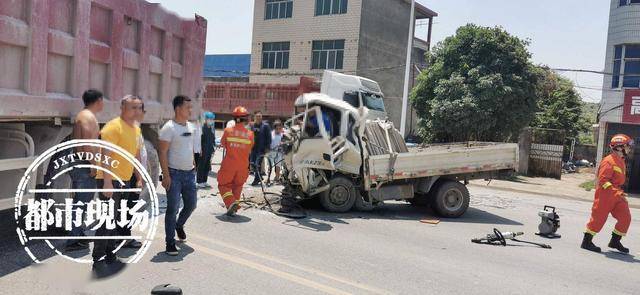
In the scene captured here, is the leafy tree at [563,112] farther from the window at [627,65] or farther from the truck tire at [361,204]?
the truck tire at [361,204]

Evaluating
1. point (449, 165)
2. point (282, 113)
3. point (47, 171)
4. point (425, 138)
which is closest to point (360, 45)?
point (282, 113)

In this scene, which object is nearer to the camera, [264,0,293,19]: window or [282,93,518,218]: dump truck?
[282,93,518,218]: dump truck

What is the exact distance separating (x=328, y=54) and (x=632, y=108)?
15.9m

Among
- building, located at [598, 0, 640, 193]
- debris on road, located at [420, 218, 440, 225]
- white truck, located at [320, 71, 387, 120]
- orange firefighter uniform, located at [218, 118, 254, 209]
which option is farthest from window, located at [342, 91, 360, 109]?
building, located at [598, 0, 640, 193]

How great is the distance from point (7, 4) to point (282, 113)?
2316cm

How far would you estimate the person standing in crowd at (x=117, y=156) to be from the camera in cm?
451

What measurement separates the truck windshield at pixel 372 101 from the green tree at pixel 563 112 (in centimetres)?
1551

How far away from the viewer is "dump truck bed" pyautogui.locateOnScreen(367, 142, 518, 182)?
319 inches

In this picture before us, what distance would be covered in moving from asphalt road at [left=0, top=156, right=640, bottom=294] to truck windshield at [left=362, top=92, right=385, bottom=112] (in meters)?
3.73

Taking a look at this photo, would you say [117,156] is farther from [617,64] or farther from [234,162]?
[617,64]

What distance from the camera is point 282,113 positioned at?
2753 centimetres

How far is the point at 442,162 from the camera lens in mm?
8500

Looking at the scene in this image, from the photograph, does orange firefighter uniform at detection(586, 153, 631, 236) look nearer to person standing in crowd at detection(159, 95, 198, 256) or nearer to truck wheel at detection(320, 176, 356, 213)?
truck wheel at detection(320, 176, 356, 213)

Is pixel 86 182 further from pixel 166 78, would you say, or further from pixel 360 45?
pixel 360 45
